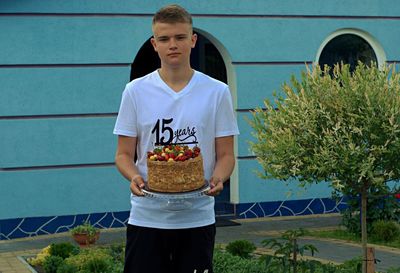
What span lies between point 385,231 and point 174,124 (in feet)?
25.6

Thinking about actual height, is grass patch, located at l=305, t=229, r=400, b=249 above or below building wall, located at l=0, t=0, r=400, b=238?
below

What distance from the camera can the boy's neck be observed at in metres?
4.17

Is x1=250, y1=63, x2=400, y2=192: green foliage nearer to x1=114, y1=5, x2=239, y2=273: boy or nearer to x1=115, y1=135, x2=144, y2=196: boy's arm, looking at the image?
x1=114, y1=5, x2=239, y2=273: boy

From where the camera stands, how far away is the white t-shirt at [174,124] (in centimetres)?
411

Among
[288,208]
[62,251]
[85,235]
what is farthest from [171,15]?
[288,208]

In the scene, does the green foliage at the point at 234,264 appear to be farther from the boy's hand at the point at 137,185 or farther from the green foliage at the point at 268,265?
the boy's hand at the point at 137,185

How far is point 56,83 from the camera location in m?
12.2

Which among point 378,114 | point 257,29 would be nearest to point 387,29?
point 257,29

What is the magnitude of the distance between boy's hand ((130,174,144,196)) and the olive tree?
9.55 feet

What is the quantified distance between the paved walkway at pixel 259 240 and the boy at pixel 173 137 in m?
5.54

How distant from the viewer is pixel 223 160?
4184 millimetres

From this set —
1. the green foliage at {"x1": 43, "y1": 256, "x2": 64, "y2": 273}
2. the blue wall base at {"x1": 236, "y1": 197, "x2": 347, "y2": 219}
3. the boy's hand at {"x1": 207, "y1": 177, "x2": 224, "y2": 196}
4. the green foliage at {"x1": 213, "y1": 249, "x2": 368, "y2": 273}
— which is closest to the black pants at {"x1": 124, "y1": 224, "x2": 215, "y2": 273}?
the boy's hand at {"x1": 207, "y1": 177, "x2": 224, "y2": 196}

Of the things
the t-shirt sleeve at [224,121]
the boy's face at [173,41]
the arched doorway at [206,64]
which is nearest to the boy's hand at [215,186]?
the t-shirt sleeve at [224,121]

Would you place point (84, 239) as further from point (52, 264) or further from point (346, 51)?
point (346, 51)
